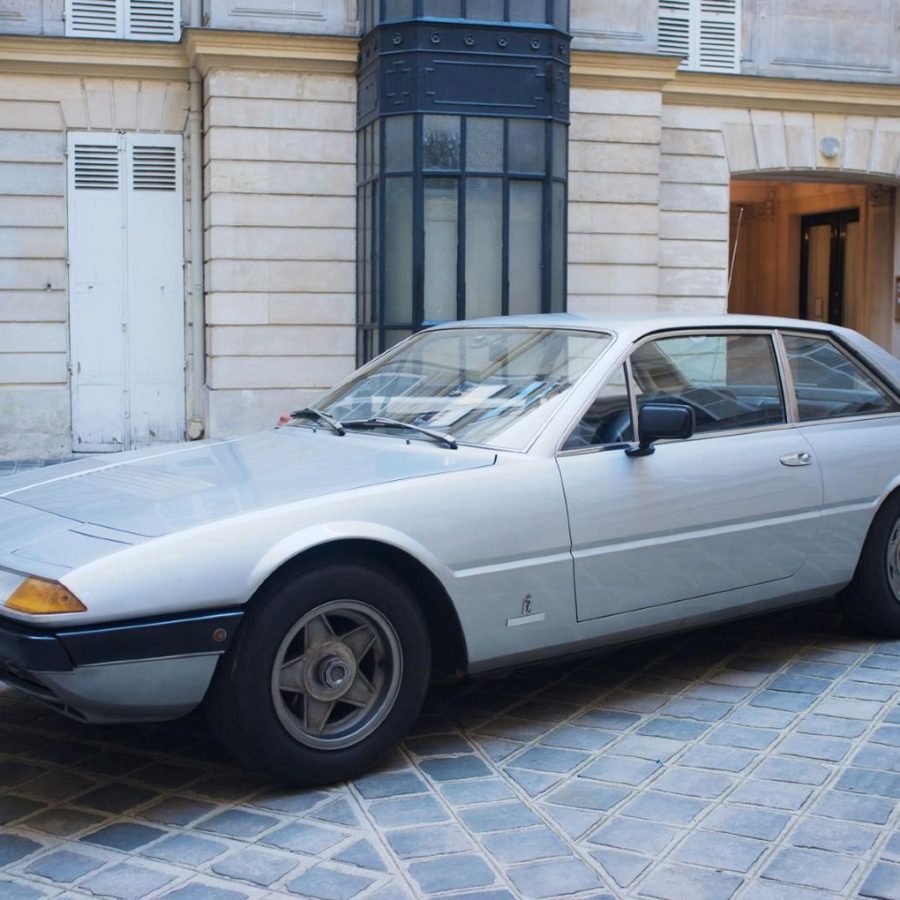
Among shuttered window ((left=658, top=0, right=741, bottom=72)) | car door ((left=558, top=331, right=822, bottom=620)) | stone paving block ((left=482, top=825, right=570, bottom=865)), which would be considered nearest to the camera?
stone paving block ((left=482, top=825, right=570, bottom=865))

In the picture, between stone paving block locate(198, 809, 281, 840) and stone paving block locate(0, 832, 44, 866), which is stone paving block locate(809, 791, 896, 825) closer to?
stone paving block locate(198, 809, 281, 840)

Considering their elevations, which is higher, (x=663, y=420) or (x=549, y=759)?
(x=663, y=420)

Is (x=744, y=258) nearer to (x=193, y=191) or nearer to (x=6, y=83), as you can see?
(x=193, y=191)

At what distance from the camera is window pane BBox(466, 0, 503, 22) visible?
13.3 meters

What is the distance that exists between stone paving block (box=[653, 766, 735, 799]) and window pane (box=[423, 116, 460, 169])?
10.1 metres

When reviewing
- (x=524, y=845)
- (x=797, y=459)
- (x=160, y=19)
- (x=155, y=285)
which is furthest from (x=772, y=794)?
(x=160, y=19)

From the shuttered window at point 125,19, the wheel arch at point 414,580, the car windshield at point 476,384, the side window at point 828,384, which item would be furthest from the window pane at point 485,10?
the wheel arch at point 414,580

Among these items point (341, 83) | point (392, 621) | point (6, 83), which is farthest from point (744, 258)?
point (392, 621)

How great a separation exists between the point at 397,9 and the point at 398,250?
2.44 meters

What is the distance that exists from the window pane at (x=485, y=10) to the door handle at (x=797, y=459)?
9.08 meters

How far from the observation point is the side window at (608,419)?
4820 millimetres

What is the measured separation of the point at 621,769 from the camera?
4.29 metres

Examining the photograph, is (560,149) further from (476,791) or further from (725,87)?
(476,791)

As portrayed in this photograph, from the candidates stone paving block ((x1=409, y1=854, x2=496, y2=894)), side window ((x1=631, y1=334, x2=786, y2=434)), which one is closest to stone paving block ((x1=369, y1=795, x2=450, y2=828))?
stone paving block ((x1=409, y1=854, x2=496, y2=894))
